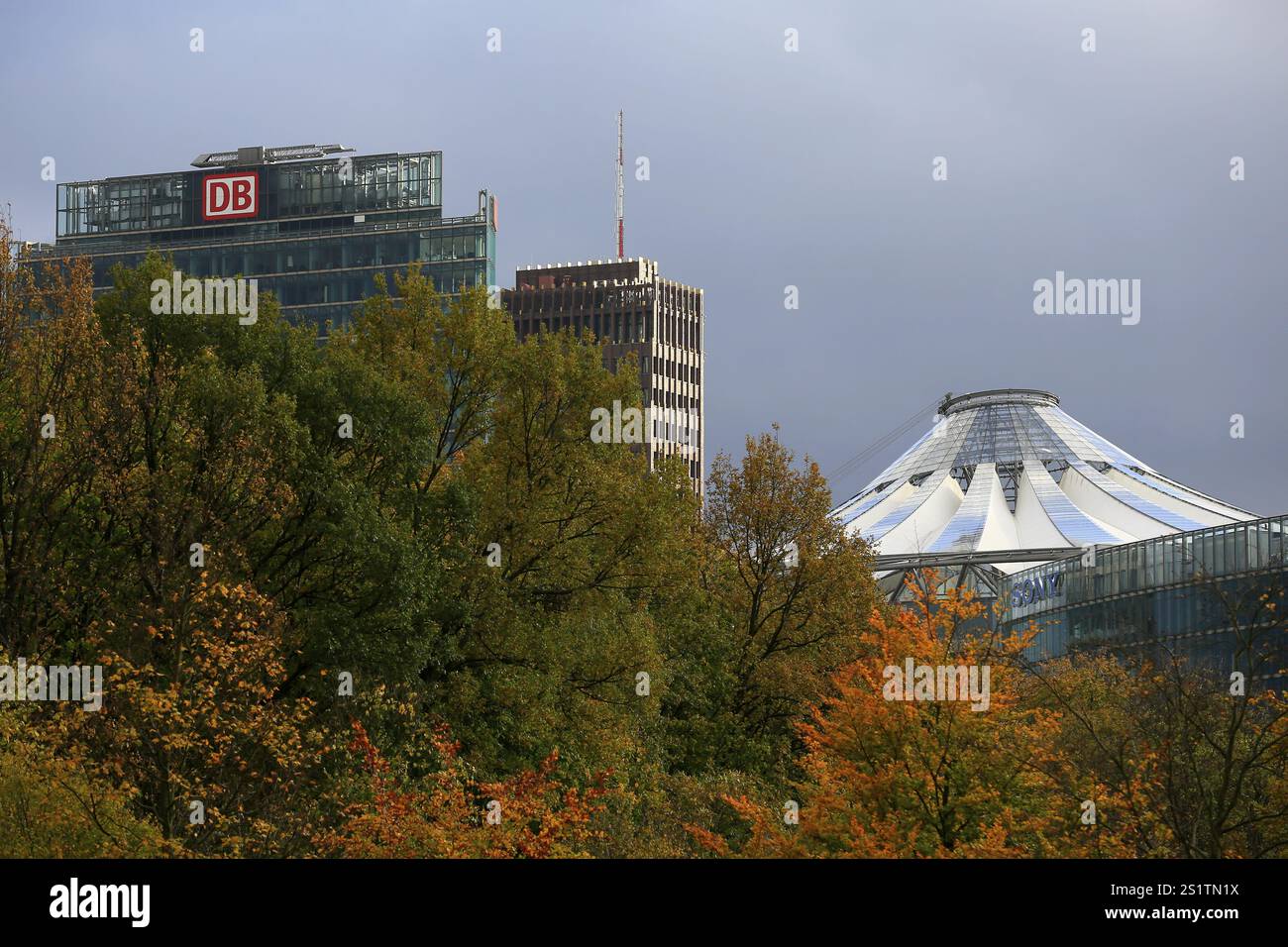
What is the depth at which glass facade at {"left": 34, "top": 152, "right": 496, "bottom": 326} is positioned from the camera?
423 feet

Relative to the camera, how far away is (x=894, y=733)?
107 ft

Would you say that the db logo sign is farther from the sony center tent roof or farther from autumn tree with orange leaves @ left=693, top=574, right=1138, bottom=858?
autumn tree with orange leaves @ left=693, top=574, right=1138, bottom=858

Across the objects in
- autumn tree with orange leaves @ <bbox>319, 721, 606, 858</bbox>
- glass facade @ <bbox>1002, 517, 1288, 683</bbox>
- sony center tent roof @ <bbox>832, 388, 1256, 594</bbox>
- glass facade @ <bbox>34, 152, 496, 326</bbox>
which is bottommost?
autumn tree with orange leaves @ <bbox>319, 721, 606, 858</bbox>

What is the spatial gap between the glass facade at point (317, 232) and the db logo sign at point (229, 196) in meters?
0.37

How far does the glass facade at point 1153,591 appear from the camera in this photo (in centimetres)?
6638

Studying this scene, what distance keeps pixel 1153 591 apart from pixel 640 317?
101 metres

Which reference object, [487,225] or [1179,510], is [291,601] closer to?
[1179,510]

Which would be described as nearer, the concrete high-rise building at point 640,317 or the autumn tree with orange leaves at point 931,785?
the autumn tree with orange leaves at point 931,785

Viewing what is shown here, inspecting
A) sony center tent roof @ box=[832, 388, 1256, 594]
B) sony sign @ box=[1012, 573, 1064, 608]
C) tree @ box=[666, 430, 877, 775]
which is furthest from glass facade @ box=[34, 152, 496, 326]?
tree @ box=[666, 430, 877, 775]

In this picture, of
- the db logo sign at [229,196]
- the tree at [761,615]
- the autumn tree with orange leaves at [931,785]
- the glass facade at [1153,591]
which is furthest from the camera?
the db logo sign at [229,196]

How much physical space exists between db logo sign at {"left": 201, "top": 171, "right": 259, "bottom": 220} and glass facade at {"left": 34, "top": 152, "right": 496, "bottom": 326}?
37 centimetres
